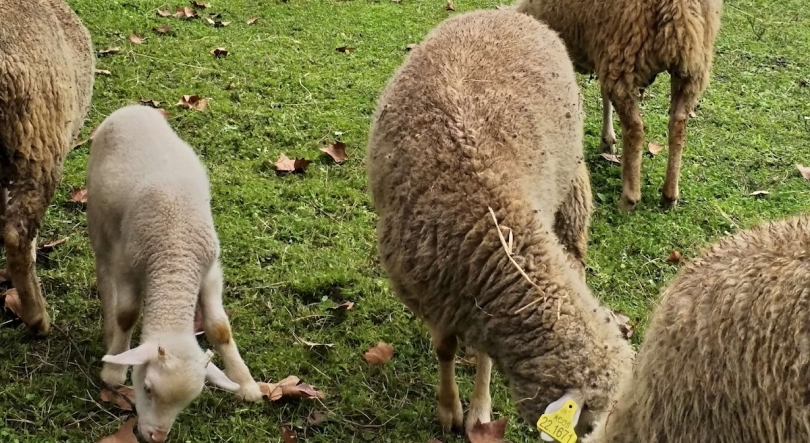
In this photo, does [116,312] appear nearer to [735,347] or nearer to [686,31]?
[735,347]

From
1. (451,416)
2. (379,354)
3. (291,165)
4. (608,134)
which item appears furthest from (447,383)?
(608,134)

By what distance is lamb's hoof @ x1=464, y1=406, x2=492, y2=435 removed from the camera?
10.2 feet

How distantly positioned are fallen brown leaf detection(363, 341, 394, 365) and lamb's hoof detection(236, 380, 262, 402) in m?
0.56

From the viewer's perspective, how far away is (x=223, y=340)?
316cm

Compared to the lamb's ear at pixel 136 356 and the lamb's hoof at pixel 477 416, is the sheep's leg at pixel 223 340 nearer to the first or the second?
the lamb's ear at pixel 136 356

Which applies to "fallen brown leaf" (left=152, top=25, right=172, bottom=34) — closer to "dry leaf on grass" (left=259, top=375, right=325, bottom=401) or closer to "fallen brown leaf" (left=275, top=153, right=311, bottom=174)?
"fallen brown leaf" (left=275, top=153, right=311, bottom=174)

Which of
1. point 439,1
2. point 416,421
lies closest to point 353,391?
point 416,421

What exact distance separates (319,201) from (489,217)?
2.09 metres

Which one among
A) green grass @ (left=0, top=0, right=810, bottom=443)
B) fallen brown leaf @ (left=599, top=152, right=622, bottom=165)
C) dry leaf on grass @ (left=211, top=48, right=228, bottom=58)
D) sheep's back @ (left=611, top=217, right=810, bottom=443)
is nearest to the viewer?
sheep's back @ (left=611, top=217, right=810, bottom=443)

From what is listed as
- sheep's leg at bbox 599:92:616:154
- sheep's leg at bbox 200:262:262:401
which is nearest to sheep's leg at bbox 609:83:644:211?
sheep's leg at bbox 599:92:616:154

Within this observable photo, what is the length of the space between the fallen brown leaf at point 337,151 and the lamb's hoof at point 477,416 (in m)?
2.26

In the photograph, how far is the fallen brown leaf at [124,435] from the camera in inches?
113

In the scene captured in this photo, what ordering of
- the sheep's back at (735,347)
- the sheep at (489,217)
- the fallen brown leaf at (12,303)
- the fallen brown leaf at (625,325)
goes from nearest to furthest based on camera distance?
the sheep's back at (735,347) < the sheep at (489,217) < the fallen brown leaf at (12,303) < the fallen brown leaf at (625,325)

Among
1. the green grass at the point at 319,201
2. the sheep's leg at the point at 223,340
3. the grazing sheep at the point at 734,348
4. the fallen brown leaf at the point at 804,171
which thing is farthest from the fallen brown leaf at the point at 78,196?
the fallen brown leaf at the point at 804,171
